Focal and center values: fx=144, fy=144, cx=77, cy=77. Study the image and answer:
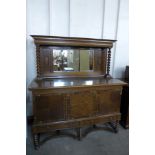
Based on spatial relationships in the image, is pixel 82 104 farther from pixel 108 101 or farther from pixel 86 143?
pixel 86 143

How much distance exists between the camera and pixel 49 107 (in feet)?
6.25

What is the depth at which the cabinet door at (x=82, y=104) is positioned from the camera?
6.55 ft

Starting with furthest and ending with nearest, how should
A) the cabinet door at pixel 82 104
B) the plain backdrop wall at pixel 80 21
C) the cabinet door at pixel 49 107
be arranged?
the plain backdrop wall at pixel 80 21, the cabinet door at pixel 82 104, the cabinet door at pixel 49 107

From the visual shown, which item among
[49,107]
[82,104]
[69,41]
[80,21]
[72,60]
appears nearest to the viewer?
[49,107]

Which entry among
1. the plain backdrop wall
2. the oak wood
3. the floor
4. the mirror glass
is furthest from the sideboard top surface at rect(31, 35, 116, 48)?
the floor

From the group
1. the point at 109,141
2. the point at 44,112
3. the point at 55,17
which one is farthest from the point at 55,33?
the point at 109,141

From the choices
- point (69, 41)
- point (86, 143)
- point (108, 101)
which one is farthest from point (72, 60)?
point (86, 143)

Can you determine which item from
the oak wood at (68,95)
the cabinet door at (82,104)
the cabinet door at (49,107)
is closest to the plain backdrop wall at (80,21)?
the oak wood at (68,95)

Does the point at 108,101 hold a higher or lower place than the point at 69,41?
lower

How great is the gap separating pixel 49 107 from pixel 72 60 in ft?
3.02

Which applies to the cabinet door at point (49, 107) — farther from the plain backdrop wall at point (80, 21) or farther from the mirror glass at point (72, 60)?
the plain backdrop wall at point (80, 21)

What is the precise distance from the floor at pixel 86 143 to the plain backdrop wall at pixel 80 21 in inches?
40.5
